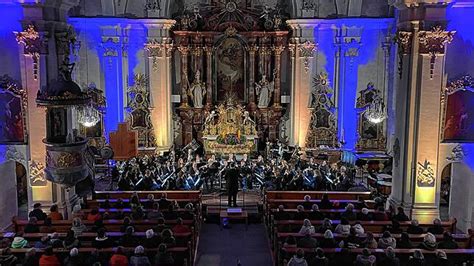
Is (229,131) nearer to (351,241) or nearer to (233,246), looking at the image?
(233,246)

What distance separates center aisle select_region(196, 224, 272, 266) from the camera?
14828 millimetres

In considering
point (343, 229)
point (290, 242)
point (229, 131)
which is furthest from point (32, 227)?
point (229, 131)

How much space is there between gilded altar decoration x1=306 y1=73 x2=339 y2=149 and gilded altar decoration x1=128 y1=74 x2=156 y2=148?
8029mm

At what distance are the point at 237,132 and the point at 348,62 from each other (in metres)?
6.43

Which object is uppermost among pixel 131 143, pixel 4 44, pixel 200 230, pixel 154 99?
pixel 4 44

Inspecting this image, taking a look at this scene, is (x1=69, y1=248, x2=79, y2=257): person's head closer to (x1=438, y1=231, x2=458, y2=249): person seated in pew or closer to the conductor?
the conductor

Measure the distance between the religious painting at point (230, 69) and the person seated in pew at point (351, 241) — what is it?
620 inches

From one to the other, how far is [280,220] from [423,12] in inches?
298

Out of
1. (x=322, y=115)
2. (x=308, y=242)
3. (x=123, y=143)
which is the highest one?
(x=322, y=115)

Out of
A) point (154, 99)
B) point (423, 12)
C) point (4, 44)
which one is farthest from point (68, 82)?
point (154, 99)

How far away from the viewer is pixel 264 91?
27.3 meters

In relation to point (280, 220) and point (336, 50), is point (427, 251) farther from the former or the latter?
point (336, 50)

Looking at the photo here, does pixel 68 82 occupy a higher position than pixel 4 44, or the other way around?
pixel 4 44

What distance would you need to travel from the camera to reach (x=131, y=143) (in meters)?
23.2
